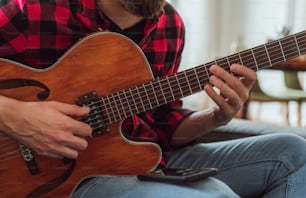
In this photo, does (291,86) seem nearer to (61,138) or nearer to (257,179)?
(257,179)

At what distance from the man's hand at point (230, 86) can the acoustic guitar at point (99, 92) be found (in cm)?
1

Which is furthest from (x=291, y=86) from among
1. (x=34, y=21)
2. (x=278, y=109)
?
(x=34, y=21)

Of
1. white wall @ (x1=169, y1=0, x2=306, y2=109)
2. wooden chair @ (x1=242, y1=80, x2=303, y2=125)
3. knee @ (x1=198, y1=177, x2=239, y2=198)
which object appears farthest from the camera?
wooden chair @ (x1=242, y1=80, x2=303, y2=125)

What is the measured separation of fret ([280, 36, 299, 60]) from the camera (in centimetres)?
72

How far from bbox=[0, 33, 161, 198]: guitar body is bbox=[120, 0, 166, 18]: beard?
7cm

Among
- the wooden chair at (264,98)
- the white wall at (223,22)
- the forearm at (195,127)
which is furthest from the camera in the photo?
the wooden chair at (264,98)

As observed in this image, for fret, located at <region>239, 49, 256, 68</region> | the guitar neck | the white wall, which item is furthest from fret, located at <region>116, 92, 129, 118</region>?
the white wall

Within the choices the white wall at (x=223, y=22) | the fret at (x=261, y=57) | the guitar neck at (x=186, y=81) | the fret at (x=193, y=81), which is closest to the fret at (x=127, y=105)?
the guitar neck at (x=186, y=81)

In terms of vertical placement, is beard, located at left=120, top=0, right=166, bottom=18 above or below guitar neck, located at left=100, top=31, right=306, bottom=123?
above

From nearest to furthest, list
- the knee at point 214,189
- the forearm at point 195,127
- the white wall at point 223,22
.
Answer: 1. the knee at point 214,189
2. the forearm at point 195,127
3. the white wall at point 223,22

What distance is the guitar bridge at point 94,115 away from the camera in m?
0.73

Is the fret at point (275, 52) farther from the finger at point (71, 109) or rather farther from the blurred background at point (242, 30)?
the blurred background at point (242, 30)

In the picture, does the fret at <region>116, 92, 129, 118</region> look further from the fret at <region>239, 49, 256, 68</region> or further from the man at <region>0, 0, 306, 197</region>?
the fret at <region>239, 49, 256, 68</region>

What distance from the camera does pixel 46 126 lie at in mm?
688
